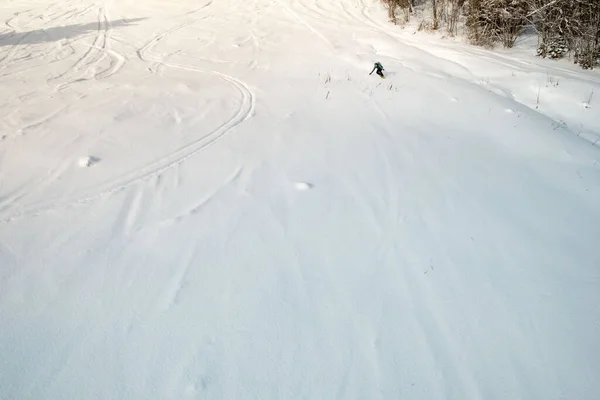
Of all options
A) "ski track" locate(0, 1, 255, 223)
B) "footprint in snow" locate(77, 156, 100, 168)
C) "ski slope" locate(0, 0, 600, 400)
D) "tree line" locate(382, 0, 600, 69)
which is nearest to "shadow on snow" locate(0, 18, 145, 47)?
"ski track" locate(0, 1, 255, 223)

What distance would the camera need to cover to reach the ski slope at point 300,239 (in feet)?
6.75

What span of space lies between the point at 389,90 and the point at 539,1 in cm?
421

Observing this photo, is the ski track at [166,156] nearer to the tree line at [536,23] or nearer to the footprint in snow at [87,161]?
the footprint in snow at [87,161]

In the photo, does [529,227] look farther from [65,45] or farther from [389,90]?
[65,45]

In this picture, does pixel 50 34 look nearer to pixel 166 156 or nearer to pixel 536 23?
pixel 166 156

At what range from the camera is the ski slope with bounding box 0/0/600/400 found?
2057 mm

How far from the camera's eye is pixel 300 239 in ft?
9.70

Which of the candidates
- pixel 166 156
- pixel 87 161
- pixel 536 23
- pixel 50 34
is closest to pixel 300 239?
pixel 166 156

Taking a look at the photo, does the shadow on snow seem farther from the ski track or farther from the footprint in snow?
the footprint in snow

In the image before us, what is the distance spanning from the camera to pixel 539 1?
24.1 ft

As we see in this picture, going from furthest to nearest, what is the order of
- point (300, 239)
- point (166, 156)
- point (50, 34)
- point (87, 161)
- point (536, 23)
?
1. point (50, 34)
2. point (536, 23)
3. point (166, 156)
4. point (87, 161)
5. point (300, 239)

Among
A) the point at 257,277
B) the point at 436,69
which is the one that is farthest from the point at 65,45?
the point at 257,277

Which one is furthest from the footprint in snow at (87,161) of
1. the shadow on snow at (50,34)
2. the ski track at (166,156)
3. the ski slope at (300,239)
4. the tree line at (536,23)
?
the tree line at (536,23)

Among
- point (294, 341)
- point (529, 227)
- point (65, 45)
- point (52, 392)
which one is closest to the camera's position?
point (52, 392)
